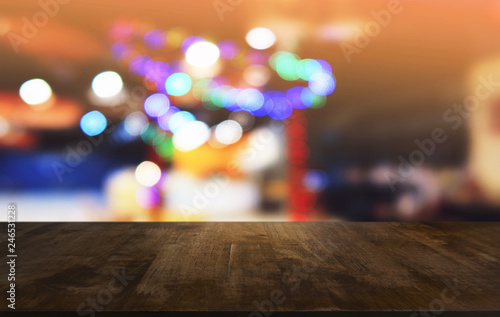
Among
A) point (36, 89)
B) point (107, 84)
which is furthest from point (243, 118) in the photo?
point (36, 89)

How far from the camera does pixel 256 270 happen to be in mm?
1688

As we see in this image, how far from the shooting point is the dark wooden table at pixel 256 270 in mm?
1345

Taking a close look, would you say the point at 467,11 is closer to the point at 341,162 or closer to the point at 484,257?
the point at 341,162

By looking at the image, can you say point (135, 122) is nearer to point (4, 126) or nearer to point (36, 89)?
point (36, 89)

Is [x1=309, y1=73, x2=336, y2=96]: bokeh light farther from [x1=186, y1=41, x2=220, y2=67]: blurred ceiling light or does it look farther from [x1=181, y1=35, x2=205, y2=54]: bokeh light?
[x1=181, y1=35, x2=205, y2=54]: bokeh light

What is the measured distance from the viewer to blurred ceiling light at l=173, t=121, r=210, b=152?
2.87 metres

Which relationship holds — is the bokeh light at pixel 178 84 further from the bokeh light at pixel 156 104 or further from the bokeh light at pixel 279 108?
the bokeh light at pixel 279 108

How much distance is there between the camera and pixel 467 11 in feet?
9.45

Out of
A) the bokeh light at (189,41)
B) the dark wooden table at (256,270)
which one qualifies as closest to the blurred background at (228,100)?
the bokeh light at (189,41)

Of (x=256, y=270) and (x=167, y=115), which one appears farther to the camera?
(x=167, y=115)

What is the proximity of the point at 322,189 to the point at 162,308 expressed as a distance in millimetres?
1761

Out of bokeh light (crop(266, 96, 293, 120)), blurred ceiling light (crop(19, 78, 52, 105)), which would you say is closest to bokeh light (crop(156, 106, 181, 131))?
bokeh light (crop(266, 96, 293, 120))

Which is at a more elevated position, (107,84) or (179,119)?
(107,84)

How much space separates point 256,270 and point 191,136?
1368mm
